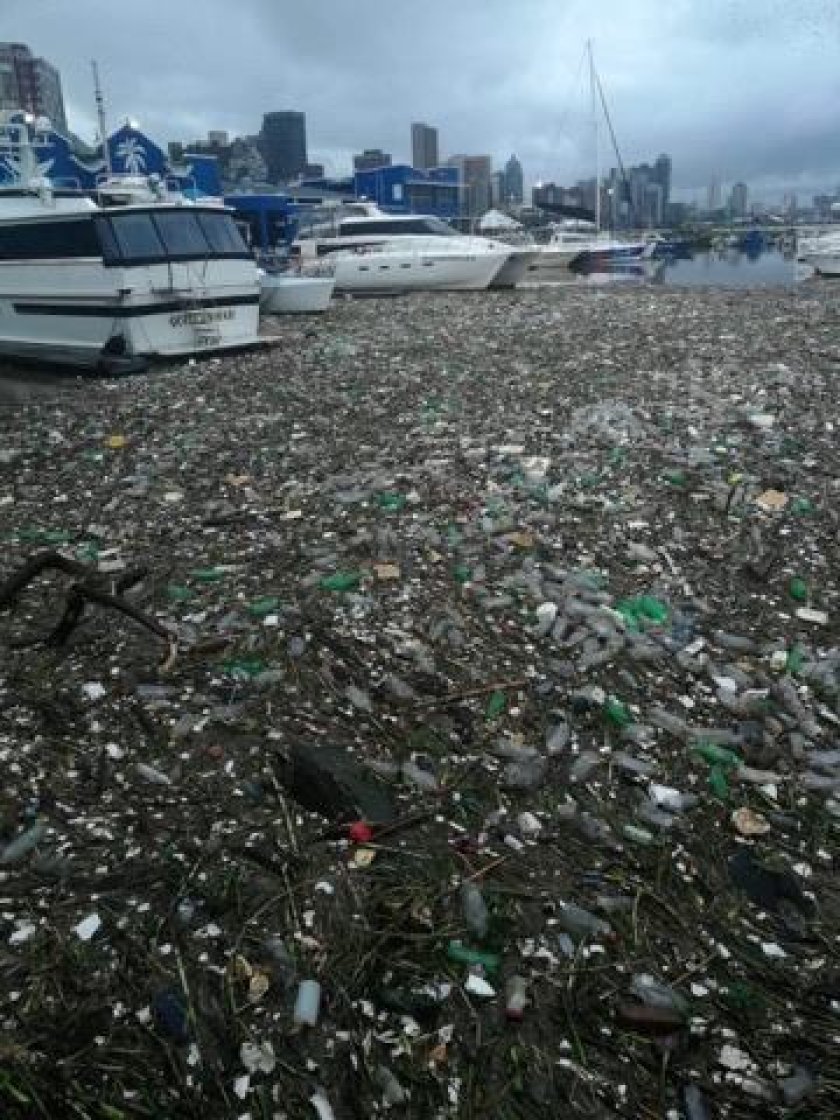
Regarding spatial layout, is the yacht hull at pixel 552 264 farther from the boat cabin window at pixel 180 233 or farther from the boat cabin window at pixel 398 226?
the boat cabin window at pixel 180 233

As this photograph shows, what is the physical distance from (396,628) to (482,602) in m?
0.60

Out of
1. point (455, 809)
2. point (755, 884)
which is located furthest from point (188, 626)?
point (755, 884)

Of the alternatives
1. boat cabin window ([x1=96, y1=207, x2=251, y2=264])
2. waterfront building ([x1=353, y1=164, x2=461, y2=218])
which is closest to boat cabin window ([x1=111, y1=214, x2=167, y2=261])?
boat cabin window ([x1=96, y1=207, x2=251, y2=264])

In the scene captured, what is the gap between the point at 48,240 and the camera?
12891 millimetres

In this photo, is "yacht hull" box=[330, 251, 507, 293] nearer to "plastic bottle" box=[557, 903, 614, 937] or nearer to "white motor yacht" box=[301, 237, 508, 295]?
"white motor yacht" box=[301, 237, 508, 295]

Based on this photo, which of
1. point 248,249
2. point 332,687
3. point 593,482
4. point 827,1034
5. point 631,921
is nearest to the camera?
point 827,1034

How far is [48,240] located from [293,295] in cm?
782

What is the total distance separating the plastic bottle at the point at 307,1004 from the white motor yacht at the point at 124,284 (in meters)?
11.6

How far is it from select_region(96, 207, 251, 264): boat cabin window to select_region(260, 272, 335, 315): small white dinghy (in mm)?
5993

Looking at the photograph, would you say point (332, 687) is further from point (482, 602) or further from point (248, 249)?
point (248, 249)

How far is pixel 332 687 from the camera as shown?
404 centimetres

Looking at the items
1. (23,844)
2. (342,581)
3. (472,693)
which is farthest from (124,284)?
(23,844)

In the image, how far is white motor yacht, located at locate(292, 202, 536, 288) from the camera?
86.6 ft

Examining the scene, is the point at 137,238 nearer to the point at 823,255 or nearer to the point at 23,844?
the point at 23,844
